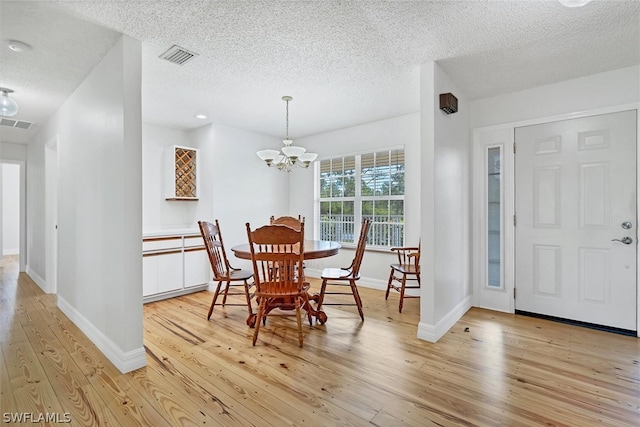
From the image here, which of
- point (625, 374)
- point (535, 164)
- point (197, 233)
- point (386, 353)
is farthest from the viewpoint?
point (197, 233)

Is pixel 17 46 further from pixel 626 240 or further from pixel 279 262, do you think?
pixel 626 240

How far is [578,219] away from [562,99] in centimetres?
123

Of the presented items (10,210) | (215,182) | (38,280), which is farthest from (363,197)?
(10,210)

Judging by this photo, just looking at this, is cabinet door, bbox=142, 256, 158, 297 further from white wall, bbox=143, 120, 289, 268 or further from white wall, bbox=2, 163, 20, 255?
white wall, bbox=2, 163, 20, 255

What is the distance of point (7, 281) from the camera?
4.98 meters

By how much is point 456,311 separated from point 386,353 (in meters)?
1.16

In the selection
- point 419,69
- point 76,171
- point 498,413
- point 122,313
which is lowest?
point 498,413

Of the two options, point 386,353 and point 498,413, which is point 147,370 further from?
point 498,413

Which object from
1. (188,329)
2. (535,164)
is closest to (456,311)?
(535,164)

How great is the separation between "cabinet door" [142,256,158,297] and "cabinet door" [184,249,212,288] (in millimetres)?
401

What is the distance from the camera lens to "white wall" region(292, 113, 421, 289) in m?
4.13

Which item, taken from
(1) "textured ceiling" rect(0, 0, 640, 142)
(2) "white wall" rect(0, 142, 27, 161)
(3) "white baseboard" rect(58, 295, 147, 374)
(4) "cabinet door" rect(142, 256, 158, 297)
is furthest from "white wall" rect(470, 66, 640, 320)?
(2) "white wall" rect(0, 142, 27, 161)

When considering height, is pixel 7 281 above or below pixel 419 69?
below

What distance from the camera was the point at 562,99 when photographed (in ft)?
10.2
